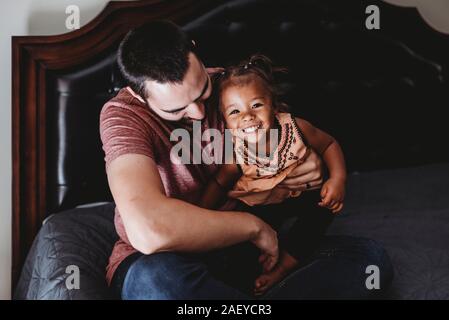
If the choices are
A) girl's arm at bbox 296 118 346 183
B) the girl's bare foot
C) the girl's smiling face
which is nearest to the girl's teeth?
the girl's smiling face

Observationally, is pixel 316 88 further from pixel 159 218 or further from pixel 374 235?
pixel 159 218

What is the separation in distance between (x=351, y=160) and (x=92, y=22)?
2.14 feet

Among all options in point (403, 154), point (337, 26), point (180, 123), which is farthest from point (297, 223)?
point (337, 26)

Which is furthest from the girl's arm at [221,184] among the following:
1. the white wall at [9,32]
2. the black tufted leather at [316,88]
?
the white wall at [9,32]

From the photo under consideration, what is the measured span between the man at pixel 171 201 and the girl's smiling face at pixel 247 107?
0.08 feet

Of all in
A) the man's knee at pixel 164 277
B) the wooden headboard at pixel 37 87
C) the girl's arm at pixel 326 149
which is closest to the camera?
the man's knee at pixel 164 277

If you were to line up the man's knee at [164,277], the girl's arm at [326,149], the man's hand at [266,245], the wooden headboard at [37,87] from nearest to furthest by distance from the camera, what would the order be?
the man's knee at [164,277] → the man's hand at [266,245] → the girl's arm at [326,149] → the wooden headboard at [37,87]

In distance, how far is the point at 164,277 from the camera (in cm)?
72

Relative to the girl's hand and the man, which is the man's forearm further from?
the girl's hand

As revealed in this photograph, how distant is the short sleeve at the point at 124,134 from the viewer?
79cm

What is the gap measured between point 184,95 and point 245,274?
311 mm

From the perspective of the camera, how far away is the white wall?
1127mm

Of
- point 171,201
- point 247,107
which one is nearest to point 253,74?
point 247,107

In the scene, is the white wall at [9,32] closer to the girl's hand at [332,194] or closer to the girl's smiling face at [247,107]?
the girl's smiling face at [247,107]
